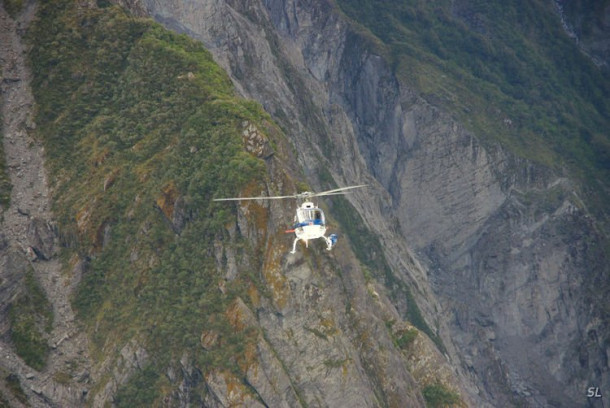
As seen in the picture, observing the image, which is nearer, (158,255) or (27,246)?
(158,255)

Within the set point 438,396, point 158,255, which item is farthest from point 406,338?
point 158,255

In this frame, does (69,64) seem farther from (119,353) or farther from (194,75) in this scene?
(119,353)

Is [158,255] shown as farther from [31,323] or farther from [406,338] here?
[406,338]

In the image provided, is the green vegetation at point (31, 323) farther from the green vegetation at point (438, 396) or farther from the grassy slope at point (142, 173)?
the green vegetation at point (438, 396)

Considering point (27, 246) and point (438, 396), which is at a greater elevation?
point (27, 246)

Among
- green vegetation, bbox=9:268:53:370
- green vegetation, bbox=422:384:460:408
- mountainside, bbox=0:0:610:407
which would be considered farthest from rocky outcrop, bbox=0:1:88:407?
green vegetation, bbox=422:384:460:408
